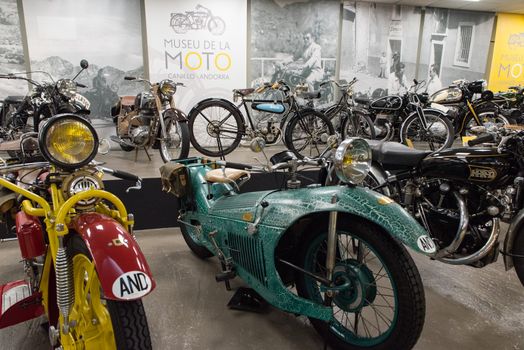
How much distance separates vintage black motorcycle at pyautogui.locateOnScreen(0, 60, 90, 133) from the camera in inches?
164

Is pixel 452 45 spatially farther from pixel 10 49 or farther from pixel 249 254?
pixel 10 49

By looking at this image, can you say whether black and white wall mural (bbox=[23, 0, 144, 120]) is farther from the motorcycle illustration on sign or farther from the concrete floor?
the concrete floor

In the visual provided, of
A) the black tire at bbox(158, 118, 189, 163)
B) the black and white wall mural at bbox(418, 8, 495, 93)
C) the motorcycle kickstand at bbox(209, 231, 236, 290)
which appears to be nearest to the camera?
the motorcycle kickstand at bbox(209, 231, 236, 290)

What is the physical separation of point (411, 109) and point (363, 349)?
473 cm

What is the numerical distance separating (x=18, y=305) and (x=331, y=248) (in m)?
1.31

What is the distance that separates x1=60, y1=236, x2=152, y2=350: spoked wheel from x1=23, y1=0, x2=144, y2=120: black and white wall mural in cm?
491

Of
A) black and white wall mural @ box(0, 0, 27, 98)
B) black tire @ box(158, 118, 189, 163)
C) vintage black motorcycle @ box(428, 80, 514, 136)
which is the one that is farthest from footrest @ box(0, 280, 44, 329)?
A: vintage black motorcycle @ box(428, 80, 514, 136)

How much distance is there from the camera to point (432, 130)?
5023mm

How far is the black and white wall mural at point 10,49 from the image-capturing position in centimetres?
496

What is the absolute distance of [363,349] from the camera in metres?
1.49

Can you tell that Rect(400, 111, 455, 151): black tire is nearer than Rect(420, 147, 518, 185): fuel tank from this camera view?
No

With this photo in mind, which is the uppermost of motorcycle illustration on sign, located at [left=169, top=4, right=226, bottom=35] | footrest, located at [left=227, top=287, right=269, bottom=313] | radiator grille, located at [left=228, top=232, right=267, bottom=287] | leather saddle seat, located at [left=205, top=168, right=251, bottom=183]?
motorcycle illustration on sign, located at [left=169, top=4, right=226, bottom=35]

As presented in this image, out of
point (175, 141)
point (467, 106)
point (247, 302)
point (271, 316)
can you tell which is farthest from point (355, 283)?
point (467, 106)

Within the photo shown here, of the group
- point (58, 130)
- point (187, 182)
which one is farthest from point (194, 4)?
point (58, 130)
